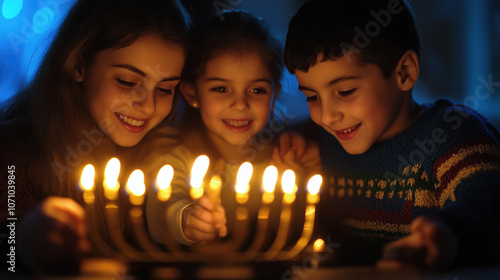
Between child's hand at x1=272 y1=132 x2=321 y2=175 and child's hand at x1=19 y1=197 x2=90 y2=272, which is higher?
child's hand at x1=272 y1=132 x2=321 y2=175

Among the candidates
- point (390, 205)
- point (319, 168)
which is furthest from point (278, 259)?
point (319, 168)

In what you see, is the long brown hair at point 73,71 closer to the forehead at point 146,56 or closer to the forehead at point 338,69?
the forehead at point 146,56

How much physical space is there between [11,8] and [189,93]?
61 centimetres

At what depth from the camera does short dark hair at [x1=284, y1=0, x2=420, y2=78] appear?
1.14 metres

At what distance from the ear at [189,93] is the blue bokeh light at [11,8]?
1.86 ft

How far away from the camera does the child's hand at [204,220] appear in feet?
3.38

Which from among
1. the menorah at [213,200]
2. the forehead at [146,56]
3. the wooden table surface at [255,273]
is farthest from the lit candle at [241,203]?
the forehead at [146,56]

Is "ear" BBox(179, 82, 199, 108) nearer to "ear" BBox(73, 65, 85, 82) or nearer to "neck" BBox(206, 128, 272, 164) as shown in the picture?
"neck" BBox(206, 128, 272, 164)

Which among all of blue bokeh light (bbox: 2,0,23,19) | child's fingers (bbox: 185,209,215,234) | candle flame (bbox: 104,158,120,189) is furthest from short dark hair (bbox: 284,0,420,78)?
blue bokeh light (bbox: 2,0,23,19)

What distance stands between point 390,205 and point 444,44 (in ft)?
3.57

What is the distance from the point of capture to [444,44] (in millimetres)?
1995

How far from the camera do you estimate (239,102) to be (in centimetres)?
134

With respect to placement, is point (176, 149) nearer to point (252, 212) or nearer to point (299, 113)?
point (252, 212)

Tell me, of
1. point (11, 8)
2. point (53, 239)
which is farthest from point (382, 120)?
point (11, 8)
